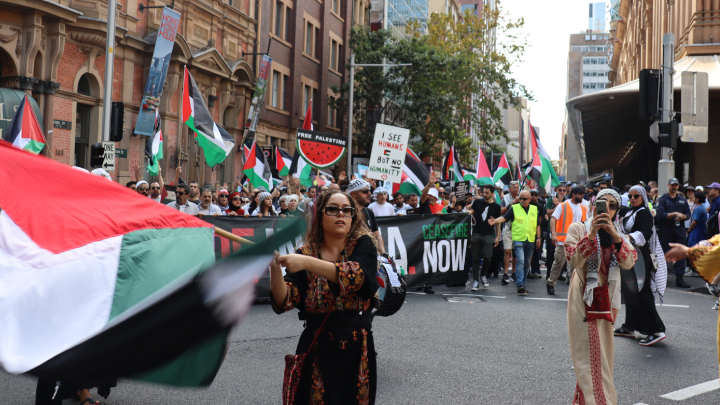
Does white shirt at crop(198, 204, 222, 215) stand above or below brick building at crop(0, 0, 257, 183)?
below

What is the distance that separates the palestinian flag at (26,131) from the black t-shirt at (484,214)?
7.67 meters

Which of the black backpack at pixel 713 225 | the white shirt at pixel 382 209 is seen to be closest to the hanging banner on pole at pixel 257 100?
the white shirt at pixel 382 209

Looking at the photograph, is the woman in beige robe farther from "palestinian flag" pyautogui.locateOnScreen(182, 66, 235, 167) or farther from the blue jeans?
"palestinian flag" pyautogui.locateOnScreen(182, 66, 235, 167)

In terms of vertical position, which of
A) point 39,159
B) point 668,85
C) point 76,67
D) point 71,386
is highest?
point 76,67

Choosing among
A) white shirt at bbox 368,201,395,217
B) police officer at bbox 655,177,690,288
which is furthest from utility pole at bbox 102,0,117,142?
police officer at bbox 655,177,690,288

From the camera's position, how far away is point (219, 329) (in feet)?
8.56

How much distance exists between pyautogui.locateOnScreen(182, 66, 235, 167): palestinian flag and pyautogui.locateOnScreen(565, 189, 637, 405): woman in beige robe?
26.7ft

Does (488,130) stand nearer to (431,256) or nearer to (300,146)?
(300,146)

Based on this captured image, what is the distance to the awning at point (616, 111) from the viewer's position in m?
21.3

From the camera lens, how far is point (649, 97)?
42.7ft

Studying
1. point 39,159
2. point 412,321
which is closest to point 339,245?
point 39,159

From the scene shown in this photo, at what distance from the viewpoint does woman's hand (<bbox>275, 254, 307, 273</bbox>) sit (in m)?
2.89

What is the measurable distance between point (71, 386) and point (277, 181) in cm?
1890

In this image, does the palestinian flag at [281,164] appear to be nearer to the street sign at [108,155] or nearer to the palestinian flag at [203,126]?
the street sign at [108,155]
